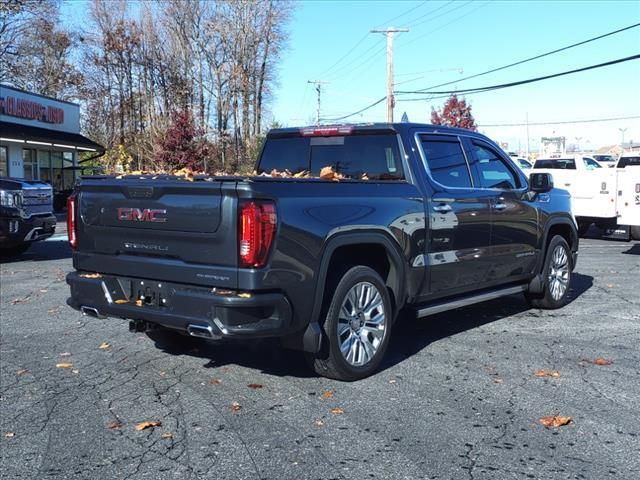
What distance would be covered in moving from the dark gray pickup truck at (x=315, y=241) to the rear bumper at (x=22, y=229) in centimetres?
649

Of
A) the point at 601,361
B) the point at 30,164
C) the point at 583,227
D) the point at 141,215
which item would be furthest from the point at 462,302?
the point at 30,164

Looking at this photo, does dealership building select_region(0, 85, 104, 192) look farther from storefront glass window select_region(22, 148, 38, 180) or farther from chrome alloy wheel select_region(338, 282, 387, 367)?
chrome alloy wheel select_region(338, 282, 387, 367)

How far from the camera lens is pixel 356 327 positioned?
5.29 meters

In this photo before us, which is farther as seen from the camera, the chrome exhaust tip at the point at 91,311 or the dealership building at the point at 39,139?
the dealership building at the point at 39,139

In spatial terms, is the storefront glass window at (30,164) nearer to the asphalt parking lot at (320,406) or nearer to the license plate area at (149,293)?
the asphalt parking lot at (320,406)

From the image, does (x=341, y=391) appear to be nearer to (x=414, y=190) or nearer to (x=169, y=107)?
(x=414, y=190)

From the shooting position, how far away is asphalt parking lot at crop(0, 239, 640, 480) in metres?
3.82

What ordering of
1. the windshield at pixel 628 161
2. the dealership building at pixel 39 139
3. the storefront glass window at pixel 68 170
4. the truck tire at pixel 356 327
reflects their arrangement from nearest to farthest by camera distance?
the truck tire at pixel 356 327 < the windshield at pixel 628 161 < the dealership building at pixel 39 139 < the storefront glass window at pixel 68 170

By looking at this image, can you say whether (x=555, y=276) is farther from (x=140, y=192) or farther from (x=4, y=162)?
(x=4, y=162)

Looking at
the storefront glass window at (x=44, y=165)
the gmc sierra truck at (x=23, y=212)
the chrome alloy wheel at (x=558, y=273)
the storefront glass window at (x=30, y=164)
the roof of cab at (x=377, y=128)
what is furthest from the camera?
the storefront glass window at (x=44, y=165)

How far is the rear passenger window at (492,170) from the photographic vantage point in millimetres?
6824

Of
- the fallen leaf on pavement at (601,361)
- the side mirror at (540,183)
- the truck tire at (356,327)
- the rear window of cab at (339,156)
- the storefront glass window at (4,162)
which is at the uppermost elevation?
the storefront glass window at (4,162)

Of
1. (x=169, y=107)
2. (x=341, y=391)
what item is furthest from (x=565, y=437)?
(x=169, y=107)

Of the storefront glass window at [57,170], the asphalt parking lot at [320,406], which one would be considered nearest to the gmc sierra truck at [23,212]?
the asphalt parking lot at [320,406]
